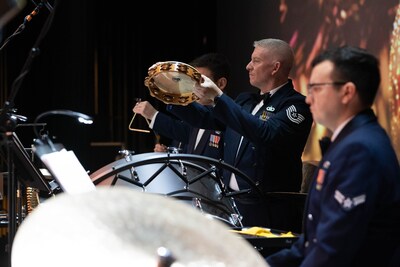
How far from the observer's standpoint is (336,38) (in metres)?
4.88

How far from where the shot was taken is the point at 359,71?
2324mm

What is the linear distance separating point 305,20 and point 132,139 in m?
2.68

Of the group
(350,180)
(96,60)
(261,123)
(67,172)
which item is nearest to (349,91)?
(350,180)

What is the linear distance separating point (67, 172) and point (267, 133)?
1403mm

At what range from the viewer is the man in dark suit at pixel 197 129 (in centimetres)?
455

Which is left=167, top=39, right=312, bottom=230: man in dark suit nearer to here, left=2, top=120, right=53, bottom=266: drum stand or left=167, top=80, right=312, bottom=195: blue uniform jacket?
left=167, top=80, right=312, bottom=195: blue uniform jacket

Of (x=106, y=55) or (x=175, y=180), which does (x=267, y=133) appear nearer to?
(x=175, y=180)

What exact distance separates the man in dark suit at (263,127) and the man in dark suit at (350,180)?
1.14m

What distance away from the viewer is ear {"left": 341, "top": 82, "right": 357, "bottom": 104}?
230 cm

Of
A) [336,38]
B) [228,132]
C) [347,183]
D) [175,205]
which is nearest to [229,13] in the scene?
[336,38]

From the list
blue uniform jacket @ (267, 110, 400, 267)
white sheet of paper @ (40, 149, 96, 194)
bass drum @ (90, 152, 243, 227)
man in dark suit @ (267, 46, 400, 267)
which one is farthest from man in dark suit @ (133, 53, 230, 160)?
blue uniform jacket @ (267, 110, 400, 267)

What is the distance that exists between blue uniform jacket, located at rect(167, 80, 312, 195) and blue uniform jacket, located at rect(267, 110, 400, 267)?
1293 mm

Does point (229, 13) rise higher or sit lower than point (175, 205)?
lower

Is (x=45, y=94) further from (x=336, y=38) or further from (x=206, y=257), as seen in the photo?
(x=206, y=257)
